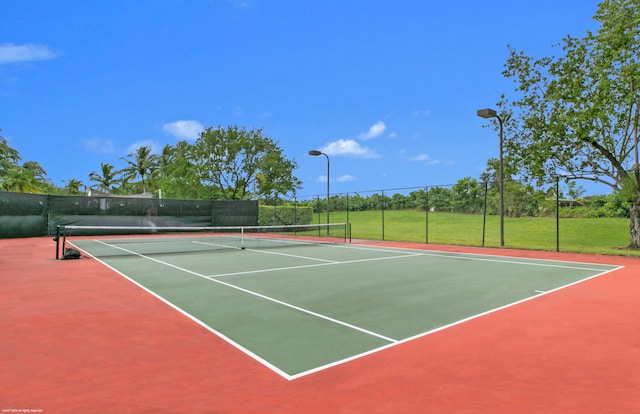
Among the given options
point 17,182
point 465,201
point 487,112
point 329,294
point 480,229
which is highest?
point 487,112

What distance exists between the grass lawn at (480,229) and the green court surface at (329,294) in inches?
429

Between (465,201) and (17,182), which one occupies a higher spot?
(17,182)

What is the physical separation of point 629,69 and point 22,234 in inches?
1137

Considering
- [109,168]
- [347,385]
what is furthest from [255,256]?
[109,168]

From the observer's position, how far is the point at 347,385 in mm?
3125

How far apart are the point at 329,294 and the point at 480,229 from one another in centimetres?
2807

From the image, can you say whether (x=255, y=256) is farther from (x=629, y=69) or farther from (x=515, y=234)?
(x=515, y=234)

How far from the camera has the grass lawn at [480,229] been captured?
23.0m

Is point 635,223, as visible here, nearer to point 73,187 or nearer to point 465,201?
point 465,201

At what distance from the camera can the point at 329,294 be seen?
6.56 metres

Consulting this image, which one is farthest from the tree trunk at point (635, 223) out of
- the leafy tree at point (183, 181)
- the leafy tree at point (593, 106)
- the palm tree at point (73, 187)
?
the palm tree at point (73, 187)

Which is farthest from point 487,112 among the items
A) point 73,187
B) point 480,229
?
point 73,187

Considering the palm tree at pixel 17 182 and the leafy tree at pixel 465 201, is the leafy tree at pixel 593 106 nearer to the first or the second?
the leafy tree at pixel 465 201

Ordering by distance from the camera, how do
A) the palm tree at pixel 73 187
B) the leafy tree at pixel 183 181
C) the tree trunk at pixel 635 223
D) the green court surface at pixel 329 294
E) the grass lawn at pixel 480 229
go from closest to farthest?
the green court surface at pixel 329 294
the tree trunk at pixel 635 223
the grass lawn at pixel 480 229
the leafy tree at pixel 183 181
the palm tree at pixel 73 187
